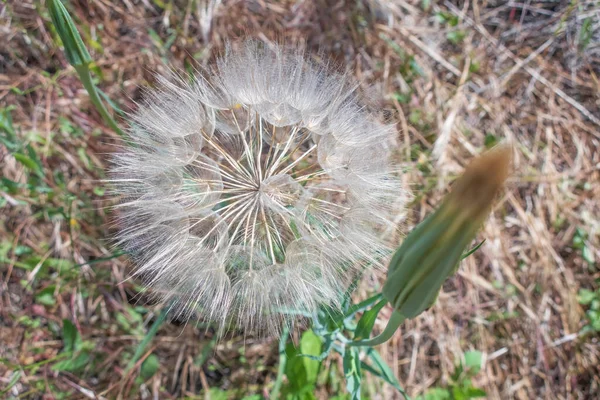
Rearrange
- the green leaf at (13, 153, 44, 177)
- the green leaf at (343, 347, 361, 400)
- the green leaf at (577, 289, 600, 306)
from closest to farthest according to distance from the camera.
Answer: the green leaf at (343, 347, 361, 400), the green leaf at (13, 153, 44, 177), the green leaf at (577, 289, 600, 306)

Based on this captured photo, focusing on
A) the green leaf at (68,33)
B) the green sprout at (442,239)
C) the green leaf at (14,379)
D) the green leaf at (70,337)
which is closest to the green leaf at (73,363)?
the green leaf at (70,337)

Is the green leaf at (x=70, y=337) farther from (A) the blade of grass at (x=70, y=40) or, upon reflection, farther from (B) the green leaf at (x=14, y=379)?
(A) the blade of grass at (x=70, y=40)

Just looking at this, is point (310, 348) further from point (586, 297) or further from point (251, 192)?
point (586, 297)

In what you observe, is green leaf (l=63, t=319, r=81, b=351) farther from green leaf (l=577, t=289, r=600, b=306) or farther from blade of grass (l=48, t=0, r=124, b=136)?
green leaf (l=577, t=289, r=600, b=306)

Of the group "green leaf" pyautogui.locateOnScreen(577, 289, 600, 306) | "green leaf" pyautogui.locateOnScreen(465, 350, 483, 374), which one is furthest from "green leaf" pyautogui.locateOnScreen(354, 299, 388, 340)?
"green leaf" pyautogui.locateOnScreen(577, 289, 600, 306)

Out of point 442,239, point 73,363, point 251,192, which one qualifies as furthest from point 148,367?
point 442,239
